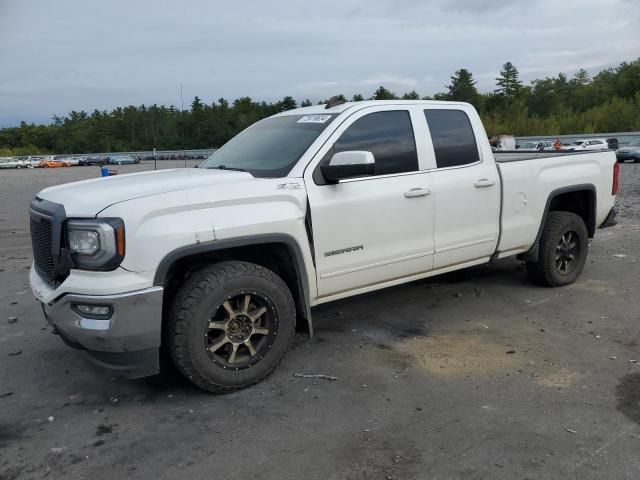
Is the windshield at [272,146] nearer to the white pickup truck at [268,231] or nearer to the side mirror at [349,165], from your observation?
the white pickup truck at [268,231]

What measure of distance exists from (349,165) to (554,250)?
9.74 feet

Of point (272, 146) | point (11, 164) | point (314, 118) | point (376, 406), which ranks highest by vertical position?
point (11, 164)

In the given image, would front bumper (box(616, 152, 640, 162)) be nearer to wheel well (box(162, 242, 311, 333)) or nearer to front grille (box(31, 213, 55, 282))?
wheel well (box(162, 242, 311, 333))

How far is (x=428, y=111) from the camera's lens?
4.95 m

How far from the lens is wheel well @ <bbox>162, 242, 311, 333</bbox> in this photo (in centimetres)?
375

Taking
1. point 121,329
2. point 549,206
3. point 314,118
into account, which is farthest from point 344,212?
point 549,206

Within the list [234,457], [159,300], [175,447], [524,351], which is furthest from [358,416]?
[524,351]

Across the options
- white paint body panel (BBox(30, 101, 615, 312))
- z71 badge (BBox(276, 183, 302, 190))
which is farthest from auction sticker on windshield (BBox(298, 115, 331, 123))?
z71 badge (BBox(276, 183, 302, 190))

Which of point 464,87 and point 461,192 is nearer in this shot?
point 461,192

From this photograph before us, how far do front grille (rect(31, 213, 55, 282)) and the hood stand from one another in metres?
0.17

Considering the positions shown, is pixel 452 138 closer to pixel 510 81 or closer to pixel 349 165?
pixel 349 165

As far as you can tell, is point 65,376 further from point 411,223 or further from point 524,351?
point 524,351

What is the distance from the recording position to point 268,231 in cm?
377

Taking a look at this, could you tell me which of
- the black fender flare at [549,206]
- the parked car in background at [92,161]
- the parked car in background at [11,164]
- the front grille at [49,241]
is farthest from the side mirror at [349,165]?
the parked car in background at [11,164]
